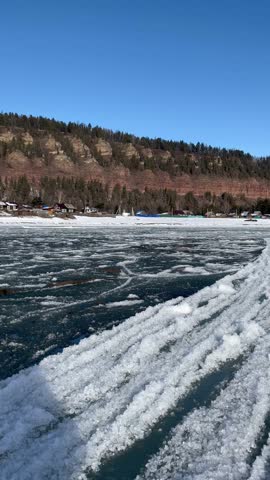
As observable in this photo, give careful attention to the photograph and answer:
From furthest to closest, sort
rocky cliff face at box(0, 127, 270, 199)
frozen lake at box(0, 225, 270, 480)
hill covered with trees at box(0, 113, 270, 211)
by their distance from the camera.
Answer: rocky cliff face at box(0, 127, 270, 199) < hill covered with trees at box(0, 113, 270, 211) < frozen lake at box(0, 225, 270, 480)

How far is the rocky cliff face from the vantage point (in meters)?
154

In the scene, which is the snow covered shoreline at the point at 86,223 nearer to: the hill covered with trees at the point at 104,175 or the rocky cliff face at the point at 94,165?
the hill covered with trees at the point at 104,175

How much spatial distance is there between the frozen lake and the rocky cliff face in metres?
141

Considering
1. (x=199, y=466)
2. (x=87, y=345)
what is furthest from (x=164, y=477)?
(x=87, y=345)

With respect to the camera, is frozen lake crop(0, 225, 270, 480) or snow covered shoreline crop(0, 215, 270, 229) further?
snow covered shoreline crop(0, 215, 270, 229)

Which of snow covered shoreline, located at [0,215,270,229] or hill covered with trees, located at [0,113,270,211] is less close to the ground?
hill covered with trees, located at [0,113,270,211]

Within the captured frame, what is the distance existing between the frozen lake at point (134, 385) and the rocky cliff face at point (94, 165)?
14138 cm

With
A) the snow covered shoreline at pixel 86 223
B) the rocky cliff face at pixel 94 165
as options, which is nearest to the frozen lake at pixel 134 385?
the snow covered shoreline at pixel 86 223

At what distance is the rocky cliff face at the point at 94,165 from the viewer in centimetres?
15388

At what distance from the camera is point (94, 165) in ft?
554

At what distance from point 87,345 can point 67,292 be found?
3.42 m

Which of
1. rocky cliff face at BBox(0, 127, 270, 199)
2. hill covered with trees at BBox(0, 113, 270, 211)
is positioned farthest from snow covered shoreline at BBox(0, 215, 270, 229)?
rocky cliff face at BBox(0, 127, 270, 199)

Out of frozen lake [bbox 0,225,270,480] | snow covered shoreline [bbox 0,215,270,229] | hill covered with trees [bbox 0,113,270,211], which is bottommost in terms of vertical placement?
snow covered shoreline [bbox 0,215,270,229]

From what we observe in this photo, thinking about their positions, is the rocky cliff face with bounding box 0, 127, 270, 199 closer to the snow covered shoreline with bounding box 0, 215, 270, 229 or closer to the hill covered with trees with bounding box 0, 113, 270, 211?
the hill covered with trees with bounding box 0, 113, 270, 211
